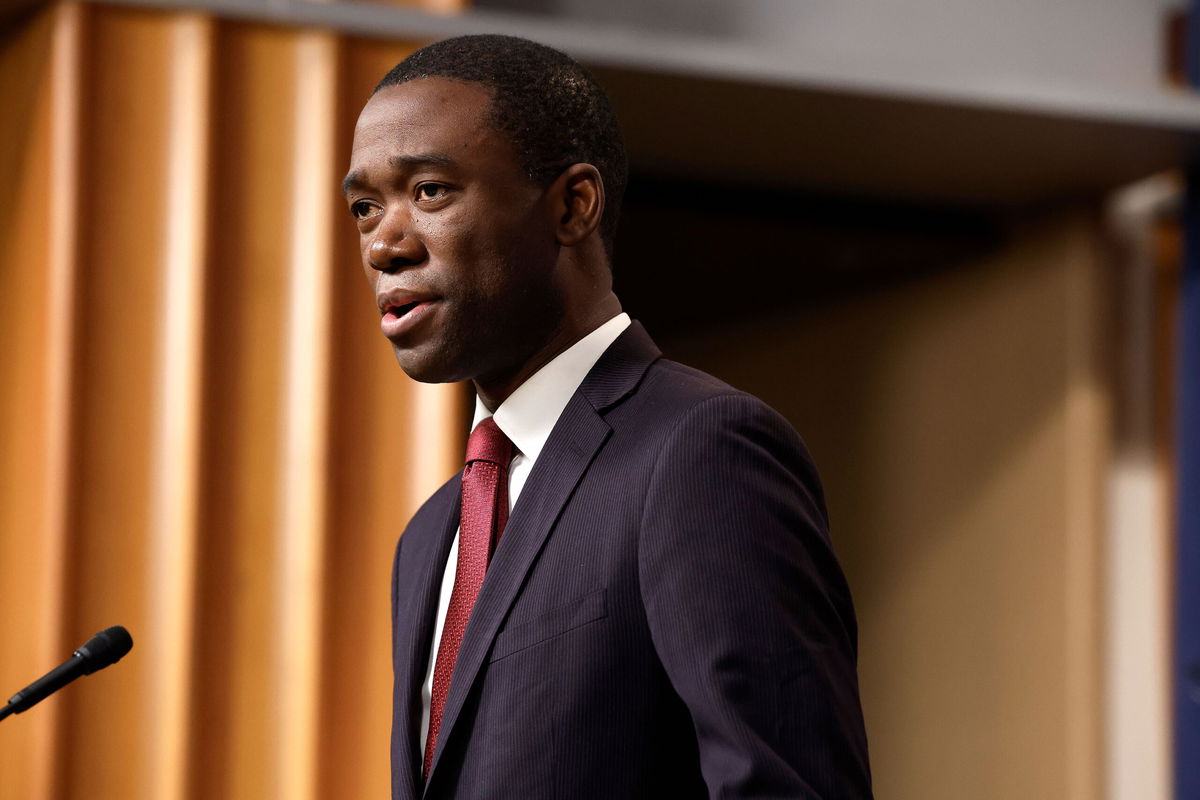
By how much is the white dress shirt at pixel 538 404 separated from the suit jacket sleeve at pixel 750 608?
20 centimetres

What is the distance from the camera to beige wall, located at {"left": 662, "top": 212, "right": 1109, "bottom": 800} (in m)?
4.27

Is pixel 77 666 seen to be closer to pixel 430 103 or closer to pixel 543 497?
pixel 543 497

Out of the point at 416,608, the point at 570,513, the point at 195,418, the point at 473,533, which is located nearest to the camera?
the point at 570,513

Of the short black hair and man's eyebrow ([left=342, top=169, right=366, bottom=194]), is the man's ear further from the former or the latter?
man's eyebrow ([left=342, top=169, right=366, bottom=194])

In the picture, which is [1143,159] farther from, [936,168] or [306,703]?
[306,703]

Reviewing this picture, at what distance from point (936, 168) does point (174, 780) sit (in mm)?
2540

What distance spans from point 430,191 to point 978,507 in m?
3.43

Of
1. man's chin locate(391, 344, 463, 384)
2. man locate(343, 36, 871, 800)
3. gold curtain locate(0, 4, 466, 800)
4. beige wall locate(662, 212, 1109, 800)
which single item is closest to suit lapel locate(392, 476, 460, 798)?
man locate(343, 36, 871, 800)

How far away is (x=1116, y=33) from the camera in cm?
405

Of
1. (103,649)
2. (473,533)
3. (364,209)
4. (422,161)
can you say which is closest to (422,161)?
(422,161)

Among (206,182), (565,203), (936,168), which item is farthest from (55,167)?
(936,168)

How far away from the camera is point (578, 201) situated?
155 centimetres

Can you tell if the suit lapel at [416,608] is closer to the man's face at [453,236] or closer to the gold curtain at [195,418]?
the man's face at [453,236]

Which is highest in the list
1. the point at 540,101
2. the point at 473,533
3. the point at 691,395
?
the point at 540,101
